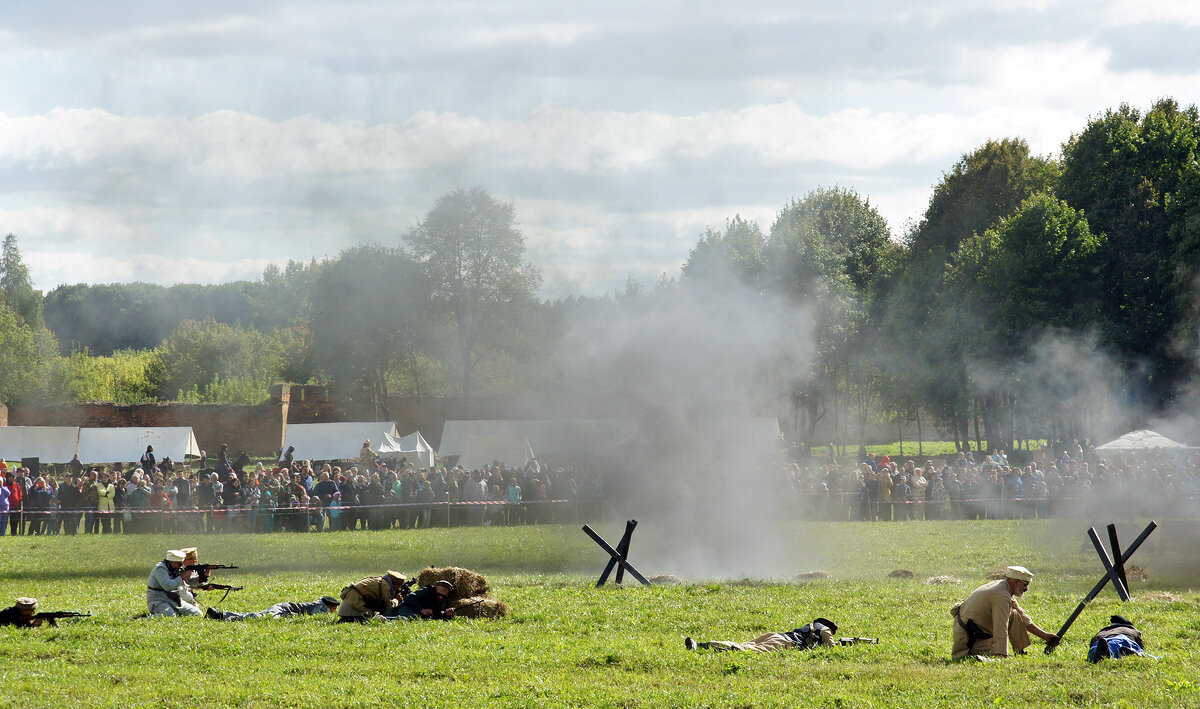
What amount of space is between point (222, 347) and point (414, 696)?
9503 centimetres

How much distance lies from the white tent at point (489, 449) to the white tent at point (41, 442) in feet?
59.0

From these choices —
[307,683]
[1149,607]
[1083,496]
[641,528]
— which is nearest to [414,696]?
[307,683]

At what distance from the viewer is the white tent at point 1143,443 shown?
34469 mm

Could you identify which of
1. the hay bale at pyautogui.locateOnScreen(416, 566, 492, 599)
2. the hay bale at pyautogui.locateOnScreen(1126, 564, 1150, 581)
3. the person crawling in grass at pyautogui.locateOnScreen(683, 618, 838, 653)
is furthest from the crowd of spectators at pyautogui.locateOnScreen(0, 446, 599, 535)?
the person crawling in grass at pyautogui.locateOnScreen(683, 618, 838, 653)

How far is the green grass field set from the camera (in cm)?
898

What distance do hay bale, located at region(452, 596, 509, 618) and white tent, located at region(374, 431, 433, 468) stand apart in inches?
1160

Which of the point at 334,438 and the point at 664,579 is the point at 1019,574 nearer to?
the point at 664,579

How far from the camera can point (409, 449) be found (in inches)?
1677

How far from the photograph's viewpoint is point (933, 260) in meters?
→ 54.3

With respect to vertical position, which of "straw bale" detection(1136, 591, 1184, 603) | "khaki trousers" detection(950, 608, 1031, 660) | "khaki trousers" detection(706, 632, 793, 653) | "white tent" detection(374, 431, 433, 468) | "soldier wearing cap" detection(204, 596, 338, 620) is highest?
"white tent" detection(374, 431, 433, 468)

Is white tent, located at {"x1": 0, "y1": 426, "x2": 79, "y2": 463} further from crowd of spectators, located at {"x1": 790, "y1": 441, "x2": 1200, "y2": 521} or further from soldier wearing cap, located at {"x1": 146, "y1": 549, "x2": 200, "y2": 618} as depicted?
soldier wearing cap, located at {"x1": 146, "y1": 549, "x2": 200, "y2": 618}

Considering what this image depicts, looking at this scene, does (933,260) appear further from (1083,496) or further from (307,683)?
(307,683)

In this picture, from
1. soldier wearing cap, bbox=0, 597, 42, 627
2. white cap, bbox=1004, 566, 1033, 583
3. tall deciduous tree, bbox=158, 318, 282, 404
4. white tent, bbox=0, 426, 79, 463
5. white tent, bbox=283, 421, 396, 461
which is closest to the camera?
white cap, bbox=1004, 566, 1033, 583

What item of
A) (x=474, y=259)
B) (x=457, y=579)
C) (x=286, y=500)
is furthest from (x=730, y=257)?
(x=457, y=579)
